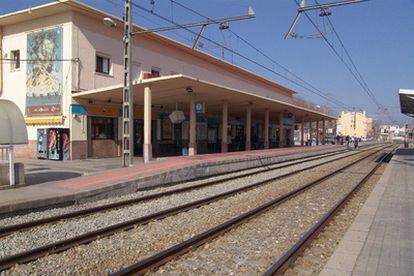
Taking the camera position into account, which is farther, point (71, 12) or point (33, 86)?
point (33, 86)

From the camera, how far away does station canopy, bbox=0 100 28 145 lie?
10.7 meters

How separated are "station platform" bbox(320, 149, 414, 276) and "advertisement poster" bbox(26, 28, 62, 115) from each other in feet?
59.3

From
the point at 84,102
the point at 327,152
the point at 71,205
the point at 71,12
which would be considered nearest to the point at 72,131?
the point at 84,102

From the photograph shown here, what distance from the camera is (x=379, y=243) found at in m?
6.11

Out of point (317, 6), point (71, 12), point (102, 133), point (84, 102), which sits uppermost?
point (71, 12)

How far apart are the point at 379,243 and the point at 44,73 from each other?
21699mm

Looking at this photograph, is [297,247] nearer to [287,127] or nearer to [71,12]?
[71,12]

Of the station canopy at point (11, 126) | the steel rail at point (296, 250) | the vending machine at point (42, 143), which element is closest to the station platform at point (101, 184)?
the station canopy at point (11, 126)

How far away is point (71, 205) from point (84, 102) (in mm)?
13143

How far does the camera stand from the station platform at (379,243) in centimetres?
496

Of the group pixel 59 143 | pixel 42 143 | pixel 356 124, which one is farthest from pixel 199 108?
pixel 356 124

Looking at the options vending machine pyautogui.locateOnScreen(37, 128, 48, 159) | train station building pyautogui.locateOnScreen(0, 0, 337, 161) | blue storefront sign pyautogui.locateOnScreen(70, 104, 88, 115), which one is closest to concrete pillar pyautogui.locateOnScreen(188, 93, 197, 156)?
train station building pyautogui.locateOnScreen(0, 0, 337, 161)

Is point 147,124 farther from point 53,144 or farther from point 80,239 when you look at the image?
point 80,239

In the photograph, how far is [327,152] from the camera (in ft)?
135
